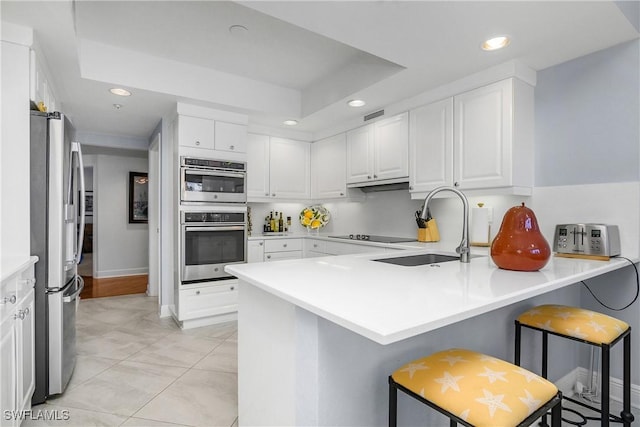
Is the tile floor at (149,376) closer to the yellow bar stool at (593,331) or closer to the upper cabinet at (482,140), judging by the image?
the yellow bar stool at (593,331)

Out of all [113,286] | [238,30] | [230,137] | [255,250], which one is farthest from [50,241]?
[113,286]

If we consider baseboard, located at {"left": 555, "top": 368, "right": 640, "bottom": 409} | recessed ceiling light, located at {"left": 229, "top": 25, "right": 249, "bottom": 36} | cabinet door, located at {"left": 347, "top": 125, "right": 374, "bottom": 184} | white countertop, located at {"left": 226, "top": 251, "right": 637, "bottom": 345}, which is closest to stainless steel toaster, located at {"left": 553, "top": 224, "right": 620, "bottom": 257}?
white countertop, located at {"left": 226, "top": 251, "right": 637, "bottom": 345}

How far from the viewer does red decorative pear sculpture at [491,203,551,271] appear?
1509 millimetres

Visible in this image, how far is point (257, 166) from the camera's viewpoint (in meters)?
4.07

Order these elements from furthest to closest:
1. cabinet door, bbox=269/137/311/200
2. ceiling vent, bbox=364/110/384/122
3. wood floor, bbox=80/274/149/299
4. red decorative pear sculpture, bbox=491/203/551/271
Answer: wood floor, bbox=80/274/149/299, cabinet door, bbox=269/137/311/200, ceiling vent, bbox=364/110/384/122, red decorative pear sculpture, bbox=491/203/551/271

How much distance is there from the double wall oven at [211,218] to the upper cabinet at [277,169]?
0.40 meters

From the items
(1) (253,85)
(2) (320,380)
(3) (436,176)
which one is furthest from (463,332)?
(1) (253,85)

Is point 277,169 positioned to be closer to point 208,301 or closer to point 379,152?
point 379,152

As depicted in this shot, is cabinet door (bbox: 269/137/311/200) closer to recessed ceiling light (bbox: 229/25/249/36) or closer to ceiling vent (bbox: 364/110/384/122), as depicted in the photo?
ceiling vent (bbox: 364/110/384/122)

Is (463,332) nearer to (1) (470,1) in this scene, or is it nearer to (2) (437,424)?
(2) (437,424)

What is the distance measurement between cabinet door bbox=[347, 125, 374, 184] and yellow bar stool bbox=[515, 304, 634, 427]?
7.00ft

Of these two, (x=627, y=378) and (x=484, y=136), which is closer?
(x=627, y=378)

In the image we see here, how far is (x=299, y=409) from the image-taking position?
1189 millimetres

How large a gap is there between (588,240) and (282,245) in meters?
2.86
